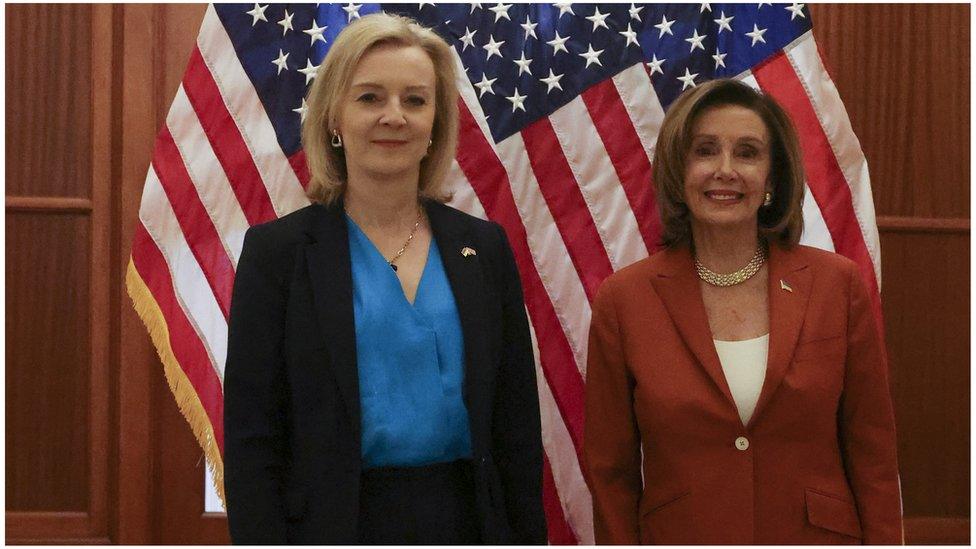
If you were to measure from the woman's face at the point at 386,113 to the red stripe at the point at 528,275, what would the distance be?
2.25 feet

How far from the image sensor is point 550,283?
238 centimetres

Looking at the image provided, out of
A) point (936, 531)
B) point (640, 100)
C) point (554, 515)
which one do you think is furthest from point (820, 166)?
point (936, 531)

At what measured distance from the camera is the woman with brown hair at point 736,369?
1727mm

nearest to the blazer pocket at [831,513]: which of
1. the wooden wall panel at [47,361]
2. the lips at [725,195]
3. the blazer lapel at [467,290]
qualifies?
the lips at [725,195]

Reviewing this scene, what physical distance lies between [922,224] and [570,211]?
3.77ft

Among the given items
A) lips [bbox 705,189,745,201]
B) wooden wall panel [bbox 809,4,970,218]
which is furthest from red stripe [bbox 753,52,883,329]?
lips [bbox 705,189,745,201]

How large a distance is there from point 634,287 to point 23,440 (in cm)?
193

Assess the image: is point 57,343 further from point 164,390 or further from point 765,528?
point 765,528

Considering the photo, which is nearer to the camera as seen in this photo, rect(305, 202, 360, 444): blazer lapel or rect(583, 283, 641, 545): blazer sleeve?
rect(305, 202, 360, 444): blazer lapel

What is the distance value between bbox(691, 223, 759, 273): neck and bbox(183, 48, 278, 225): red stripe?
1.12 metres

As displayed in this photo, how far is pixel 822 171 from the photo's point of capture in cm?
234

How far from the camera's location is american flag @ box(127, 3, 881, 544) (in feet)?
7.64

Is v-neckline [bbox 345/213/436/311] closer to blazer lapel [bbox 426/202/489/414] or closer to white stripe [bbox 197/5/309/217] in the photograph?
blazer lapel [bbox 426/202/489/414]

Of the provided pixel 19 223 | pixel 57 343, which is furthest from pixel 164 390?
pixel 19 223
